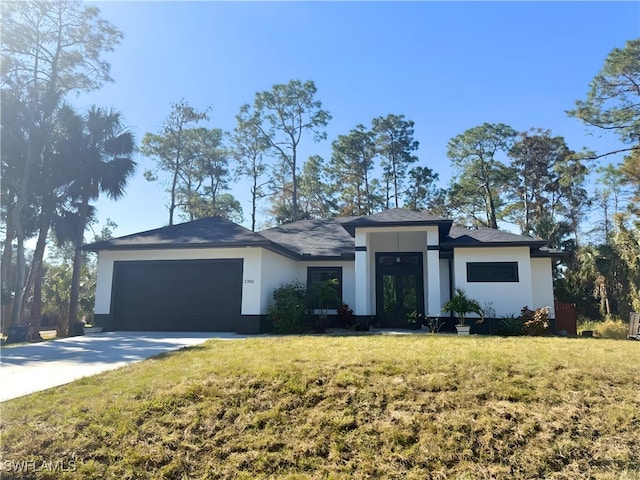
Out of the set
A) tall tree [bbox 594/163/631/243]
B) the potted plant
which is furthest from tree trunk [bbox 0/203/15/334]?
tall tree [bbox 594/163/631/243]

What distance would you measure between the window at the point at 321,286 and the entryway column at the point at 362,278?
3.02 feet

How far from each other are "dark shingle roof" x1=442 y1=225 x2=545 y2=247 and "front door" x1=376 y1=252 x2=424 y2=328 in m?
1.62

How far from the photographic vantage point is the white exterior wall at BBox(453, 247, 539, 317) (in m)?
13.2

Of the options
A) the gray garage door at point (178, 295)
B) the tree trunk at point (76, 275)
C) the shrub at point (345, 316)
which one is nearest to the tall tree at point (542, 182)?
the shrub at point (345, 316)

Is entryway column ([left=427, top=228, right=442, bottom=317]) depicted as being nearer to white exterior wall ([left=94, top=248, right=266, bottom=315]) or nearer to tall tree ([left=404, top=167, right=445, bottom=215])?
white exterior wall ([left=94, top=248, right=266, bottom=315])

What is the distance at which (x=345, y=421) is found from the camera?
4.54m

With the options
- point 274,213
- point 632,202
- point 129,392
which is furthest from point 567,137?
point 129,392

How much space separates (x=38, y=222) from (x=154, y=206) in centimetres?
1201

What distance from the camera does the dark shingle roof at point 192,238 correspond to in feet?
41.4

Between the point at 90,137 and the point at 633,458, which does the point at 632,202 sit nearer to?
the point at 633,458

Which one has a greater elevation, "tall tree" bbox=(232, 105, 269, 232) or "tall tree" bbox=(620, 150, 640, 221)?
"tall tree" bbox=(232, 105, 269, 232)

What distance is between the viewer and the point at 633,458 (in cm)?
396

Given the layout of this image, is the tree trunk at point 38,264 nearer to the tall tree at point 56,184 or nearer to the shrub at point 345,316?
the tall tree at point 56,184

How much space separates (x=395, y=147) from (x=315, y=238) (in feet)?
58.7
